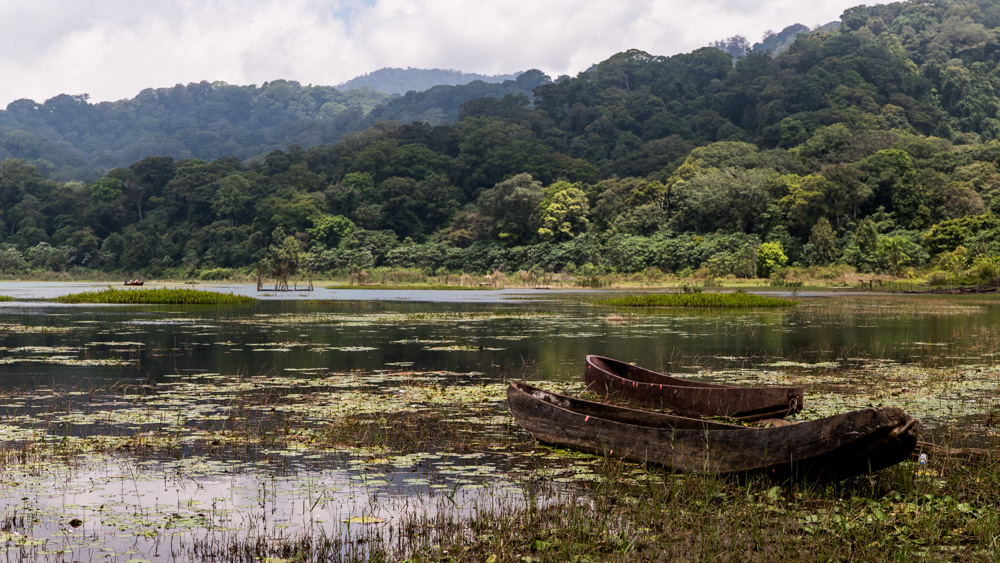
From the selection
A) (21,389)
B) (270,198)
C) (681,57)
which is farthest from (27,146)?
(21,389)

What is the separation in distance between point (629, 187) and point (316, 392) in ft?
269

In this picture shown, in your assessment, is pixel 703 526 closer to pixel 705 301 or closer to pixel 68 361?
pixel 68 361

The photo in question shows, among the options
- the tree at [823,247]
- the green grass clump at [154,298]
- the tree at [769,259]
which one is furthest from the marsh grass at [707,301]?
the tree at [823,247]

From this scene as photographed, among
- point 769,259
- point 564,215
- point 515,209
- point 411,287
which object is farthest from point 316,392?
point 515,209

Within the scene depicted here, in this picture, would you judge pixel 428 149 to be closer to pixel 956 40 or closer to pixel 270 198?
pixel 270 198

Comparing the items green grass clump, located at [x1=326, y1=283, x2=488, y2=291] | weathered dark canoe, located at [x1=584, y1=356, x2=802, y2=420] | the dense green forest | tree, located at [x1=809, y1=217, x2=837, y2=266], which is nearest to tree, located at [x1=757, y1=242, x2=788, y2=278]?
the dense green forest

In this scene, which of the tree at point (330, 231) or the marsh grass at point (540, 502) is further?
the tree at point (330, 231)

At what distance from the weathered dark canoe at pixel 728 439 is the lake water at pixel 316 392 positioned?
388 millimetres

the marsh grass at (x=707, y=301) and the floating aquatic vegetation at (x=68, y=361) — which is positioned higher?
the marsh grass at (x=707, y=301)

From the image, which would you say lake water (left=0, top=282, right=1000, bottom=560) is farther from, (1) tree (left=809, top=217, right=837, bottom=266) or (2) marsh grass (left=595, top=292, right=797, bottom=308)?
(1) tree (left=809, top=217, right=837, bottom=266)

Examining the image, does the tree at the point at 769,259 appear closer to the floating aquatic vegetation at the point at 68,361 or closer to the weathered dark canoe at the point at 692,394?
the floating aquatic vegetation at the point at 68,361

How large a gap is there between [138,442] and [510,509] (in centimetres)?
476

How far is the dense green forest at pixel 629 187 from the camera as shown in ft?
242

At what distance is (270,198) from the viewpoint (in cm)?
10138
